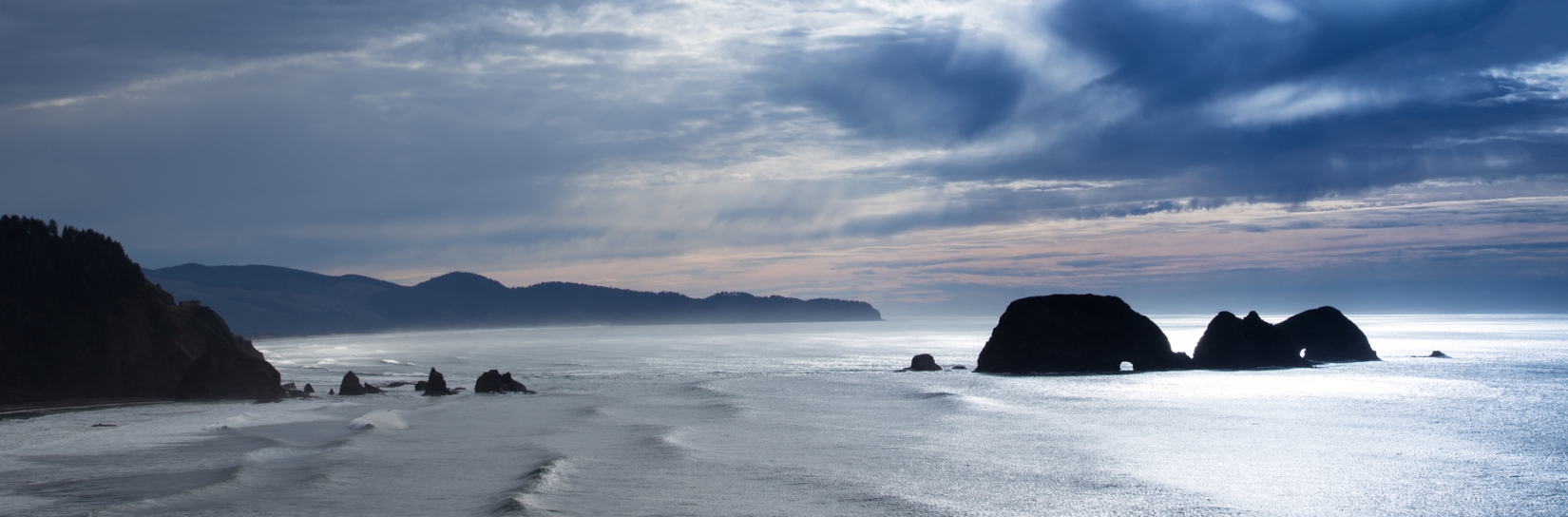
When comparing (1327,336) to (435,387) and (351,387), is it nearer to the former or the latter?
(435,387)

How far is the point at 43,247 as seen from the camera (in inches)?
1544

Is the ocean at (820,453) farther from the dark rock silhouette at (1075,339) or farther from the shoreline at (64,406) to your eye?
the dark rock silhouette at (1075,339)

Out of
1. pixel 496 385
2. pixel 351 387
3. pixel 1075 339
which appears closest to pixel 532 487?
pixel 496 385

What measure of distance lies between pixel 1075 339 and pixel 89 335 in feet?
166

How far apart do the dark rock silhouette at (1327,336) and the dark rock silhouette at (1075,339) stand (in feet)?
36.7

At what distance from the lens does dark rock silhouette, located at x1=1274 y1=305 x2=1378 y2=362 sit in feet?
196

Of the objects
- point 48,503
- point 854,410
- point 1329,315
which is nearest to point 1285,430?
point 854,410

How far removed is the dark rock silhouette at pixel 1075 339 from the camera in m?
53.7

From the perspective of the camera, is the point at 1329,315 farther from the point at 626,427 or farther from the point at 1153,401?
the point at 626,427

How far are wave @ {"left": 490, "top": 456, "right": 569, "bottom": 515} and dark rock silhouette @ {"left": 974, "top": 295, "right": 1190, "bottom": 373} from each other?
127ft

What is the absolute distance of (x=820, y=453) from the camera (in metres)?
22.6

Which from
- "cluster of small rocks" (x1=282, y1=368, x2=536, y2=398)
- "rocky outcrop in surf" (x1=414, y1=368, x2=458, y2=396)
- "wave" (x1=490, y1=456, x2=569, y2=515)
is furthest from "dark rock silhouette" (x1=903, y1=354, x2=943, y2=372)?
"wave" (x1=490, y1=456, x2=569, y2=515)

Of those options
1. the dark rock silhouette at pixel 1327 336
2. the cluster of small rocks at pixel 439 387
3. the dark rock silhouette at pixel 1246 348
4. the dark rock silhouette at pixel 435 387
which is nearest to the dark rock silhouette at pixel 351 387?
the cluster of small rocks at pixel 439 387

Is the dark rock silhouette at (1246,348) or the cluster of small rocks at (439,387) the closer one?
the cluster of small rocks at (439,387)
